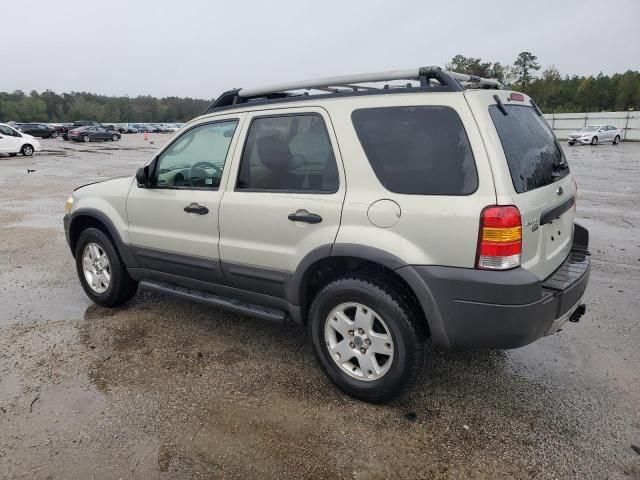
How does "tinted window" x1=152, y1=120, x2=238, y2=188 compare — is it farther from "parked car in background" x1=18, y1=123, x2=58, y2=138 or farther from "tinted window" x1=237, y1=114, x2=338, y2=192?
"parked car in background" x1=18, y1=123, x2=58, y2=138

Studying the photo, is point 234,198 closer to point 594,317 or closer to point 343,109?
point 343,109

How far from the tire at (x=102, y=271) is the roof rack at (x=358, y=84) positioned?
1658mm

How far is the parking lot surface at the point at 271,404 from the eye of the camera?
2.62 metres

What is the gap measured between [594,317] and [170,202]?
12.5 feet

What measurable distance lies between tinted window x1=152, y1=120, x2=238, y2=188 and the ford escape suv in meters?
0.01

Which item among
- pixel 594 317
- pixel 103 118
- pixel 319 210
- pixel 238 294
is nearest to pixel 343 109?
pixel 319 210

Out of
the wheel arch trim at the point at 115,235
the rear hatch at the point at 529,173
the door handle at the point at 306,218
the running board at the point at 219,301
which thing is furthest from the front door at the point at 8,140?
the rear hatch at the point at 529,173

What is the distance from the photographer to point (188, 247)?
12.8ft

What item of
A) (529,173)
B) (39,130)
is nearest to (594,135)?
(529,173)

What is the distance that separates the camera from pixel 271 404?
3158mm

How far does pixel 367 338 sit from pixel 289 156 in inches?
53.0

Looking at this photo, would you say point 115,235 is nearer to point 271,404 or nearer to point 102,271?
point 102,271

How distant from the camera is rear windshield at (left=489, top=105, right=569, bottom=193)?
2.77 metres

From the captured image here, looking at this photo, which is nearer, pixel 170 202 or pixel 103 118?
pixel 170 202
